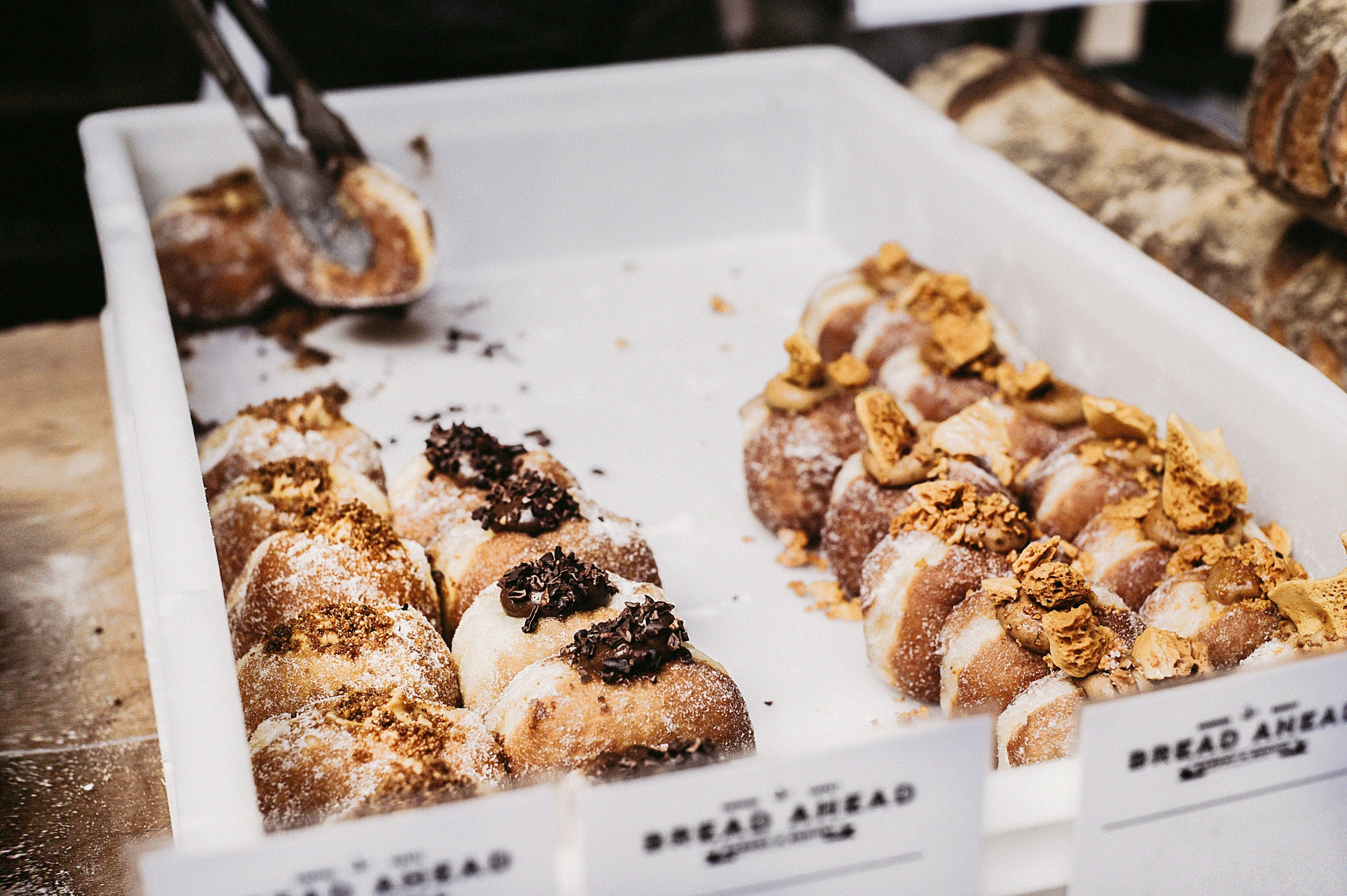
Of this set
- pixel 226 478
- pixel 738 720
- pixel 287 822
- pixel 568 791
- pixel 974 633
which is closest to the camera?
pixel 568 791

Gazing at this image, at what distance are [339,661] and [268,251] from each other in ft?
4.77

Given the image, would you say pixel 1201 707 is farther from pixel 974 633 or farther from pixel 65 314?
pixel 65 314

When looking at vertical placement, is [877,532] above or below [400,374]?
above

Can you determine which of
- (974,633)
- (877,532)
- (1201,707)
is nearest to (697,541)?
(877,532)

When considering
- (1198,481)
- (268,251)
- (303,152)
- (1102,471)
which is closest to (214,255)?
(268,251)

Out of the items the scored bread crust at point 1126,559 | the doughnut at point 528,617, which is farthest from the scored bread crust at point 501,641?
the scored bread crust at point 1126,559

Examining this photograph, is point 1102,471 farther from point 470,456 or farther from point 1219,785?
point 470,456

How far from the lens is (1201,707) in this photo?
3.04 ft

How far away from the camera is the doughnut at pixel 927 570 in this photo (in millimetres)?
1517

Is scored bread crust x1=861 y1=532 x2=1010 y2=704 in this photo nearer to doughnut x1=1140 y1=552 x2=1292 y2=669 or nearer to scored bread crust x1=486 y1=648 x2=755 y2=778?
doughnut x1=1140 y1=552 x2=1292 y2=669

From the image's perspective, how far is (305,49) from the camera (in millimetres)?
3014

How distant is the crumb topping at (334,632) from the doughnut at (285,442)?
1.40 feet

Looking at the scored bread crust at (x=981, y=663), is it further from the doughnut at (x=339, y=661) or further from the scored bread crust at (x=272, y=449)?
the scored bread crust at (x=272, y=449)

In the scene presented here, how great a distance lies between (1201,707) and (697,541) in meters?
1.06
